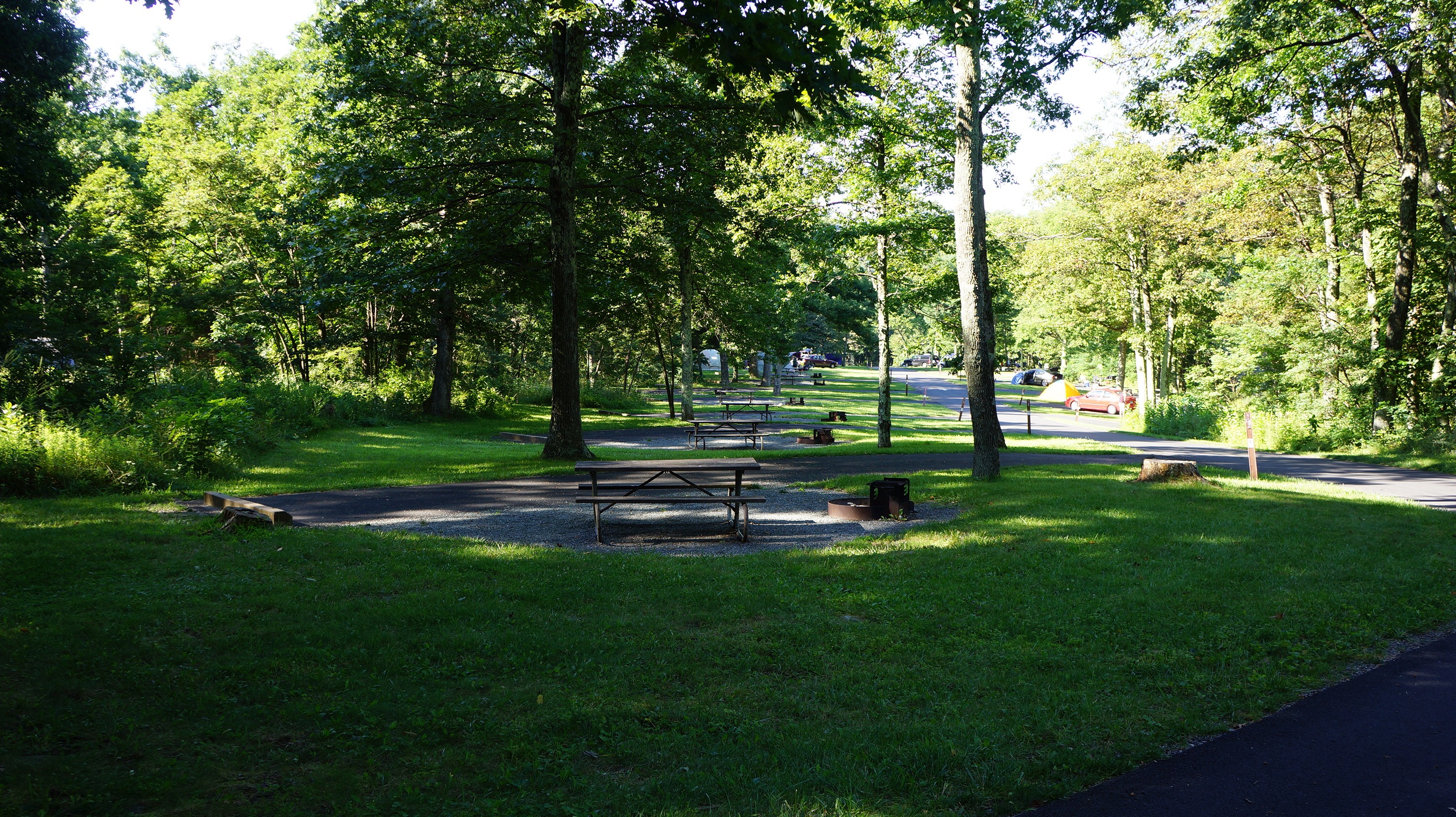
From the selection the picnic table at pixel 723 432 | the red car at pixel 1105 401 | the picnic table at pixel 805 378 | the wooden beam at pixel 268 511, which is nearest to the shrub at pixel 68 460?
the wooden beam at pixel 268 511

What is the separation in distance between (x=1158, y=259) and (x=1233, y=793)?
111 feet

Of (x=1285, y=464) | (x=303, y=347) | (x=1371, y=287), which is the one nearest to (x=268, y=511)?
(x=1285, y=464)

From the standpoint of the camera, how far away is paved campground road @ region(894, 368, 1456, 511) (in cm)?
1299

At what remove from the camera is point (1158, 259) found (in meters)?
32.9

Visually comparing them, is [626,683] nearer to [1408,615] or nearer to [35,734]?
[35,734]

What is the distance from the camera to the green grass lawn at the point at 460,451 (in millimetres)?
13469

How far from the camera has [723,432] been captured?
22.2 metres

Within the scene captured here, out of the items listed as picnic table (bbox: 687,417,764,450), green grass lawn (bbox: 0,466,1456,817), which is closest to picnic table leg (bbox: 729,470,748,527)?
green grass lawn (bbox: 0,466,1456,817)

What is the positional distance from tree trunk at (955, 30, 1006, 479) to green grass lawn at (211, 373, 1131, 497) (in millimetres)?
5716

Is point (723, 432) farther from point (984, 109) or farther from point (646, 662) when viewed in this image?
point (646, 662)

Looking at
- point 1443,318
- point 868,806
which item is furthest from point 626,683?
point 1443,318

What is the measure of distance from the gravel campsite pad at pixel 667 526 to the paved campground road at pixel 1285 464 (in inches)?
309

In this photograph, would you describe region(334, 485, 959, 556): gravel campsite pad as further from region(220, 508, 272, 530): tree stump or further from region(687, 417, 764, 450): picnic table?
region(687, 417, 764, 450): picnic table

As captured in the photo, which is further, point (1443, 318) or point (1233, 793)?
point (1443, 318)
